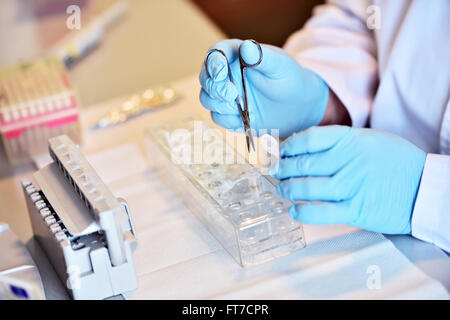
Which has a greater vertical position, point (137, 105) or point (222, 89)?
point (222, 89)

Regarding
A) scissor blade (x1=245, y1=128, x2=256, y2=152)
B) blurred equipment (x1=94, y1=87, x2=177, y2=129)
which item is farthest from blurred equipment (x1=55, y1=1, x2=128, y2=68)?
scissor blade (x1=245, y1=128, x2=256, y2=152)

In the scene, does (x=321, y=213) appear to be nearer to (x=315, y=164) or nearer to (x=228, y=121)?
(x=315, y=164)

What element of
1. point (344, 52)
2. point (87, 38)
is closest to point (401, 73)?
point (344, 52)

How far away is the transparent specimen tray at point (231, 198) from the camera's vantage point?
95cm

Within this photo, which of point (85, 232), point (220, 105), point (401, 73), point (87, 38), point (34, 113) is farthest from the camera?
point (87, 38)

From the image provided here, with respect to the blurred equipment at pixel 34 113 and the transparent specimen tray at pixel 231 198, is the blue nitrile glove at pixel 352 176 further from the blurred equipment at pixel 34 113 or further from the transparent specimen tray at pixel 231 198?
the blurred equipment at pixel 34 113

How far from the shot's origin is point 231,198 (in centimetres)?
99

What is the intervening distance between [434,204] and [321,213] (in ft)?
0.66

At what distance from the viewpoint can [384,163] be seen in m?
0.96

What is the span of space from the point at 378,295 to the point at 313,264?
0.38ft

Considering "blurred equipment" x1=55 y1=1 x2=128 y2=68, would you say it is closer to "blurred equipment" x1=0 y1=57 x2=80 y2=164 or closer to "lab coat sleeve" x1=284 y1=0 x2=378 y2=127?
"blurred equipment" x1=0 y1=57 x2=80 y2=164

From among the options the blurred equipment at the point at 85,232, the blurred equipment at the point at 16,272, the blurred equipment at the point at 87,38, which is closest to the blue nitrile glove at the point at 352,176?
the blurred equipment at the point at 85,232
